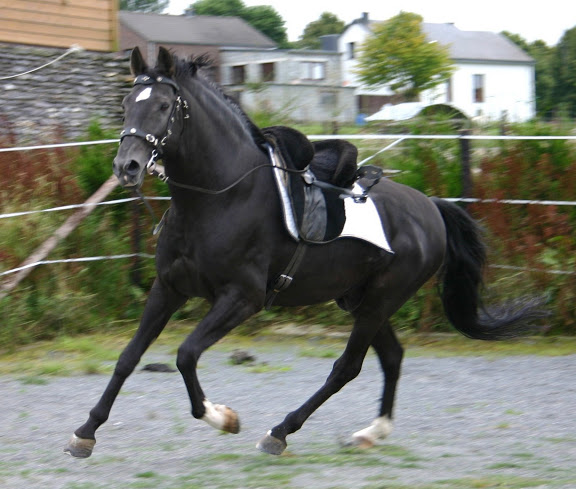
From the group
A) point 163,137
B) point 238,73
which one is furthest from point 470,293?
point 238,73

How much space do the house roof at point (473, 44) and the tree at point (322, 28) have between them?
1984 cm

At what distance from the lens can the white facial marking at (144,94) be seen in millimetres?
4801

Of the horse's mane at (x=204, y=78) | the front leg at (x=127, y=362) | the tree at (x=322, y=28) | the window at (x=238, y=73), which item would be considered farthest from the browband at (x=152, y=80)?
the tree at (x=322, y=28)

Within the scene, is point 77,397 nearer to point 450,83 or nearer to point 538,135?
point 538,135

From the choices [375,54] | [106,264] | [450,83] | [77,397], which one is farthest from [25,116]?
[450,83]

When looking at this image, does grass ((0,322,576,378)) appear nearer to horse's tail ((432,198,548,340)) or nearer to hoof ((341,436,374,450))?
horse's tail ((432,198,548,340))

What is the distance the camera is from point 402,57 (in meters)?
46.1

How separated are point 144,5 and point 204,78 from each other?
300 ft

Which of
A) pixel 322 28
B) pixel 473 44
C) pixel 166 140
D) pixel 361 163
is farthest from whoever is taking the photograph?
pixel 322 28

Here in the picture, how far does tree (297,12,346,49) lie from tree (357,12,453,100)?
1723 inches

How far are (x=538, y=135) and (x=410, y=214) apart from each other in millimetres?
3596

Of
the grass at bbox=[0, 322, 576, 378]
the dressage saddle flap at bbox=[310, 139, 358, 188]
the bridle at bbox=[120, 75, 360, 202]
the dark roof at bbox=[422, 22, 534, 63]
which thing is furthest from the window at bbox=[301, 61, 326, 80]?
the bridle at bbox=[120, 75, 360, 202]

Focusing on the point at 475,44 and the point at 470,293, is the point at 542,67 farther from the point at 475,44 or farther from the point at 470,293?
the point at 470,293

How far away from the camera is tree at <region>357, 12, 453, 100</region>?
152 ft
